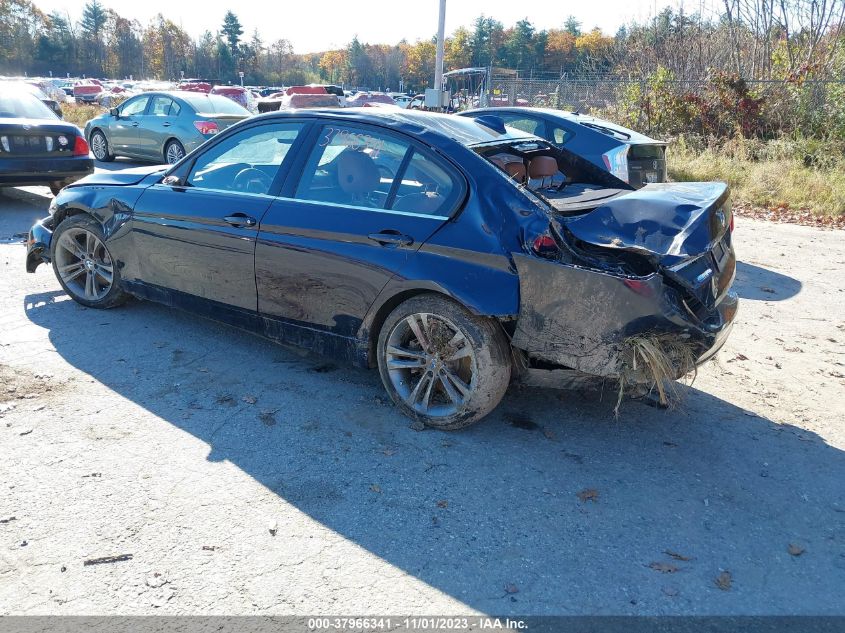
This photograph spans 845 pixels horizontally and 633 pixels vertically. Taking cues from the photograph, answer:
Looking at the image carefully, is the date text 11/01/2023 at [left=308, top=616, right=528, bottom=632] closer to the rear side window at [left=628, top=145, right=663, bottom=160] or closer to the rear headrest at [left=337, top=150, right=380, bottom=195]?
the rear headrest at [left=337, top=150, right=380, bottom=195]

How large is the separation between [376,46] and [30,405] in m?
123

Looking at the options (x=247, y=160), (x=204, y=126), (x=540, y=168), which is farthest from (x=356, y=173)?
(x=204, y=126)

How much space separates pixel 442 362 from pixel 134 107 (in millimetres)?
13289

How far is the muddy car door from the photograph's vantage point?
13.0ft

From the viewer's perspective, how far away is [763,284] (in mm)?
7238

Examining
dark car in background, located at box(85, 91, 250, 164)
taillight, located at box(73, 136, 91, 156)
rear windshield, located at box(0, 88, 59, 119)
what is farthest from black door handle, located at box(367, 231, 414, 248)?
dark car in background, located at box(85, 91, 250, 164)

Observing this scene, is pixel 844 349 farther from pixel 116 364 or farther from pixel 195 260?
pixel 116 364

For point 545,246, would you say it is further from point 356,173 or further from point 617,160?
point 617,160

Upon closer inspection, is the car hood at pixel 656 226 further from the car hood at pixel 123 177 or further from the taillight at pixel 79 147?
the taillight at pixel 79 147

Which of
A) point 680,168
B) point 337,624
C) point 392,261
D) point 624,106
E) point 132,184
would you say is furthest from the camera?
point 624,106

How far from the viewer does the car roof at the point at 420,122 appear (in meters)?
4.21

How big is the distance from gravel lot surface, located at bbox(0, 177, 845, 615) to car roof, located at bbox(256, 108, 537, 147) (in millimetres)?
1659

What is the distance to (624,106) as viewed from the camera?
715 inches

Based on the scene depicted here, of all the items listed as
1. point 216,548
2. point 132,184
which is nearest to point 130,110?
point 132,184
